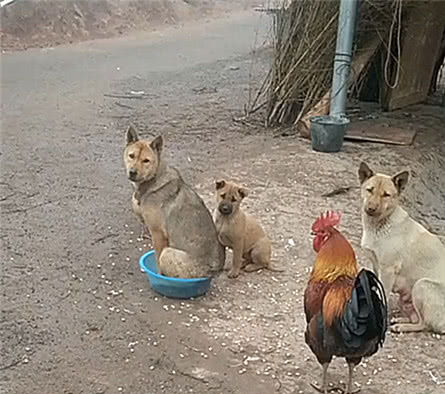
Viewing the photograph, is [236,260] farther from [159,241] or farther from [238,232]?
[159,241]

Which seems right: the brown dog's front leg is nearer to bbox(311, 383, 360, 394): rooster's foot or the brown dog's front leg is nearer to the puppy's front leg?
the puppy's front leg

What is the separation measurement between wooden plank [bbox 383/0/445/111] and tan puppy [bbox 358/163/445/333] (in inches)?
247

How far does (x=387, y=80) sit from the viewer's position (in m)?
11.7

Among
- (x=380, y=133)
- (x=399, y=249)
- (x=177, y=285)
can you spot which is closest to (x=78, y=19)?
(x=380, y=133)

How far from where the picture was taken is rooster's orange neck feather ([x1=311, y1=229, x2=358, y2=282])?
4.45 m

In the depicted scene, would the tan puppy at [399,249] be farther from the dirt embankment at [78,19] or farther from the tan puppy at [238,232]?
the dirt embankment at [78,19]

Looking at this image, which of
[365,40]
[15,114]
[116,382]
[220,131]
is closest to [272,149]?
[220,131]

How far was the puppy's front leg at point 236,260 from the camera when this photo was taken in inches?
241

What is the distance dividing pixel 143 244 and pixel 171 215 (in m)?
0.86

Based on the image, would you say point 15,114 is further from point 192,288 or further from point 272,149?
point 192,288

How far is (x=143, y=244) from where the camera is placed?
6.67 m

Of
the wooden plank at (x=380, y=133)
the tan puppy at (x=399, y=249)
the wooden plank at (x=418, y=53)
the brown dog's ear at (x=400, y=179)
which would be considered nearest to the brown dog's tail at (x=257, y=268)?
the tan puppy at (x=399, y=249)

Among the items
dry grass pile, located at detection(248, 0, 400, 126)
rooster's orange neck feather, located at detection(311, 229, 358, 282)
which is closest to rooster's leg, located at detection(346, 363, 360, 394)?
rooster's orange neck feather, located at detection(311, 229, 358, 282)

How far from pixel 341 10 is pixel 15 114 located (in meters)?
4.49
